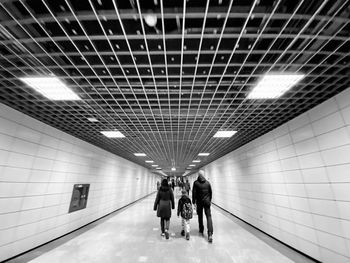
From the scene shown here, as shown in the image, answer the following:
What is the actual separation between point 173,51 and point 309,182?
3.37m

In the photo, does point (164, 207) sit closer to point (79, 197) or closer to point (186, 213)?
point (186, 213)

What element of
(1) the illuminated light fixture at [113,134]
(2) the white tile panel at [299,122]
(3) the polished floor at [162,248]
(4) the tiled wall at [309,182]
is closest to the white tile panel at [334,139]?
(4) the tiled wall at [309,182]

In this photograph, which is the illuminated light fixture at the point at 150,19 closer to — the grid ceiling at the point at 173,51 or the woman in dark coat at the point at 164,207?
the grid ceiling at the point at 173,51

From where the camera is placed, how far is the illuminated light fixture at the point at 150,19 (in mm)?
1263

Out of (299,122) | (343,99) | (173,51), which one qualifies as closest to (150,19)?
(173,51)

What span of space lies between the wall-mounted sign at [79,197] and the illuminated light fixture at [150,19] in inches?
195

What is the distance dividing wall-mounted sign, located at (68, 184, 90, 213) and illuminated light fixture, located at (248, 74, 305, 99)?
5.15 meters

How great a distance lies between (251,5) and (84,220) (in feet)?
20.9

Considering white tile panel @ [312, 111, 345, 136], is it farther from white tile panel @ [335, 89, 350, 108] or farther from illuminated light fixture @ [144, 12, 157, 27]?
illuminated light fixture @ [144, 12, 157, 27]

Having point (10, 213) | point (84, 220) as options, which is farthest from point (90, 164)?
point (10, 213)

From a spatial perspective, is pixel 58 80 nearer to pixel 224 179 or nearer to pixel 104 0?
pixel 104 0

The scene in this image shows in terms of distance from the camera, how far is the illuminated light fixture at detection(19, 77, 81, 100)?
218cm

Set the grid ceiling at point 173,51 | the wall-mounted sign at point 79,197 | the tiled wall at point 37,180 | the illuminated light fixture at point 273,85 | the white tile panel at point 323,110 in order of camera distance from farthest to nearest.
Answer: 1. the wall-mounted sign at point 79,197
2. the tiled wall at point 37,180
3. the white tile panel at point 323,110
4. the illuminated light fixture at point 273,85
5. the grid ceiling at point 173,51

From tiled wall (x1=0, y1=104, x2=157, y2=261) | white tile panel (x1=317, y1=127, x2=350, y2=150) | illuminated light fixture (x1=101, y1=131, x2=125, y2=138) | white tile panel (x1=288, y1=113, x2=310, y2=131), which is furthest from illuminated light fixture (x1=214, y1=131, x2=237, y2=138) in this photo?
tiled wall (x1=0, y1=104, x2=157, y2=261)
